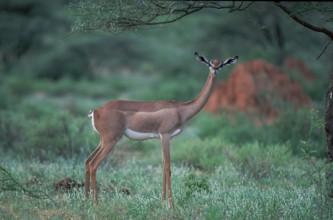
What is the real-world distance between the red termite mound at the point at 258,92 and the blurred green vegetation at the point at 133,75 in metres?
0.71

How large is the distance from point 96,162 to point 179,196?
1167 mm

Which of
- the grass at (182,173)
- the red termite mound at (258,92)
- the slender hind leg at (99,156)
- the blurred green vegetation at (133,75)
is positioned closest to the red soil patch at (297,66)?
the blurred green vegetation at (133,75)

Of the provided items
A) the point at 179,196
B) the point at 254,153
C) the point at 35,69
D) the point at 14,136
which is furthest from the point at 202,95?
the point at 35,69

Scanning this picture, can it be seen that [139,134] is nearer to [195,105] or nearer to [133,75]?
[195,105]

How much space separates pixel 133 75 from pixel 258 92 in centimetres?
Answer: 2550

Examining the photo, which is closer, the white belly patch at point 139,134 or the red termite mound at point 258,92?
the white belly patch at point 139,134

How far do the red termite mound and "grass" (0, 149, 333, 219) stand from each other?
18.7ft

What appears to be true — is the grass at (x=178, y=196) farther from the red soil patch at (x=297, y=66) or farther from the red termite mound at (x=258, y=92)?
the red soil patch at (x=297, y=66)

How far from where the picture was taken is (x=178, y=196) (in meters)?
8.48

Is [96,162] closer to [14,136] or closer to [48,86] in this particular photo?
[14,136]

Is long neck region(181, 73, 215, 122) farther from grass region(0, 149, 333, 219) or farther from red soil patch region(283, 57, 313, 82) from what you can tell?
red soil patch region(283, 57, 313, 82)

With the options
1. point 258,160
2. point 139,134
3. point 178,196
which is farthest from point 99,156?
point 258,160

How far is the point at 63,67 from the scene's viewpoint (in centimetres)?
3344

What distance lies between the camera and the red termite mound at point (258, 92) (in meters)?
16.9
